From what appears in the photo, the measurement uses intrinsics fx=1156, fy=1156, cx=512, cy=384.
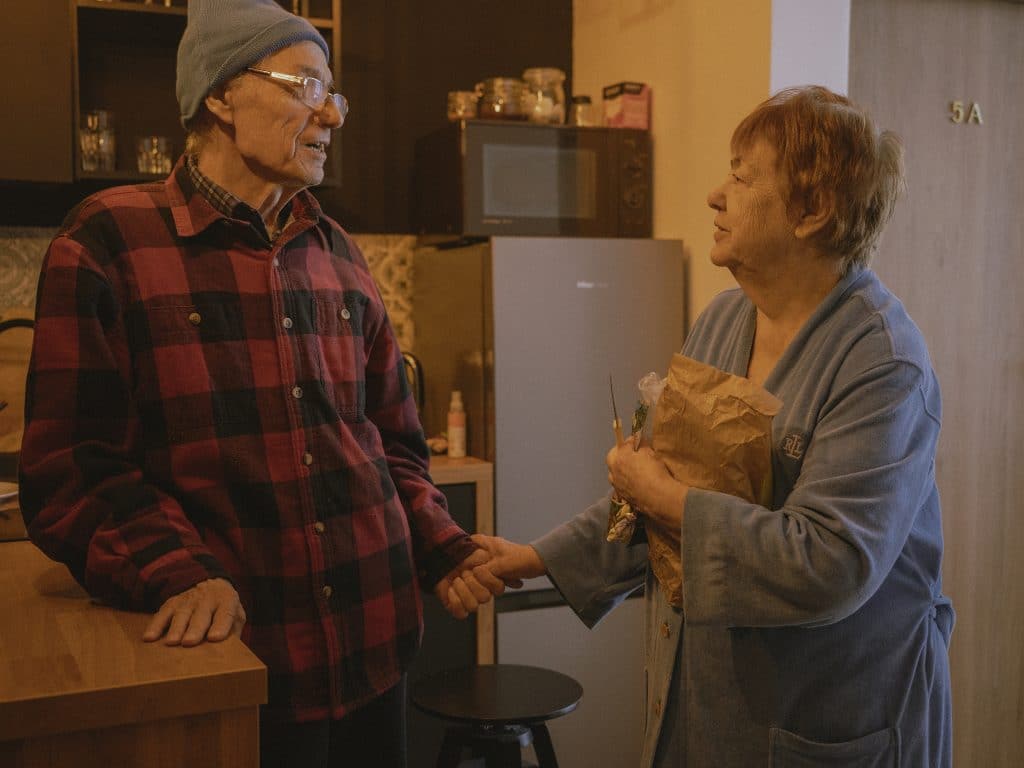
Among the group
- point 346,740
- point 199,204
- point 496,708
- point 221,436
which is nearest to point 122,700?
point 221,436

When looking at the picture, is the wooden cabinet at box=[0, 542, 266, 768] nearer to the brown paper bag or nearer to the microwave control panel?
the brown paper bag

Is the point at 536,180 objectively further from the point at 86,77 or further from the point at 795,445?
the point at 795,445

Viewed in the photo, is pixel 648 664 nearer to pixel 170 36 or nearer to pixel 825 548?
pixel 825 548

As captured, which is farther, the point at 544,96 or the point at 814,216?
the point at 544,96

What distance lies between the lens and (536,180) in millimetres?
3162

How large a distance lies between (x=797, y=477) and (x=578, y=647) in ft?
5.93

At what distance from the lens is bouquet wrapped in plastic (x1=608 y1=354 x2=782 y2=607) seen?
138cm

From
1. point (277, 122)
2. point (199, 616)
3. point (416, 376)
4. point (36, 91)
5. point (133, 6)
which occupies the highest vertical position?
point (133, 6)

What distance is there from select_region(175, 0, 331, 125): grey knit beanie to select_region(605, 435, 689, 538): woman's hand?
75 centimetres

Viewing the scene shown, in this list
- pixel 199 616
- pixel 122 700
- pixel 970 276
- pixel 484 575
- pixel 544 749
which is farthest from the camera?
pixel 970 276

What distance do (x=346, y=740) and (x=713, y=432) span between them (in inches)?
27.7

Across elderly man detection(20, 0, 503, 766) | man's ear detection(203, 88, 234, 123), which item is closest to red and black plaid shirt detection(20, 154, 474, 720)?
elderly man detection(20, 0, 503, 766)

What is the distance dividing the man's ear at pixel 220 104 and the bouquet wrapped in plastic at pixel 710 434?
714 millimetres

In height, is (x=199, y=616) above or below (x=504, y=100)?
below
